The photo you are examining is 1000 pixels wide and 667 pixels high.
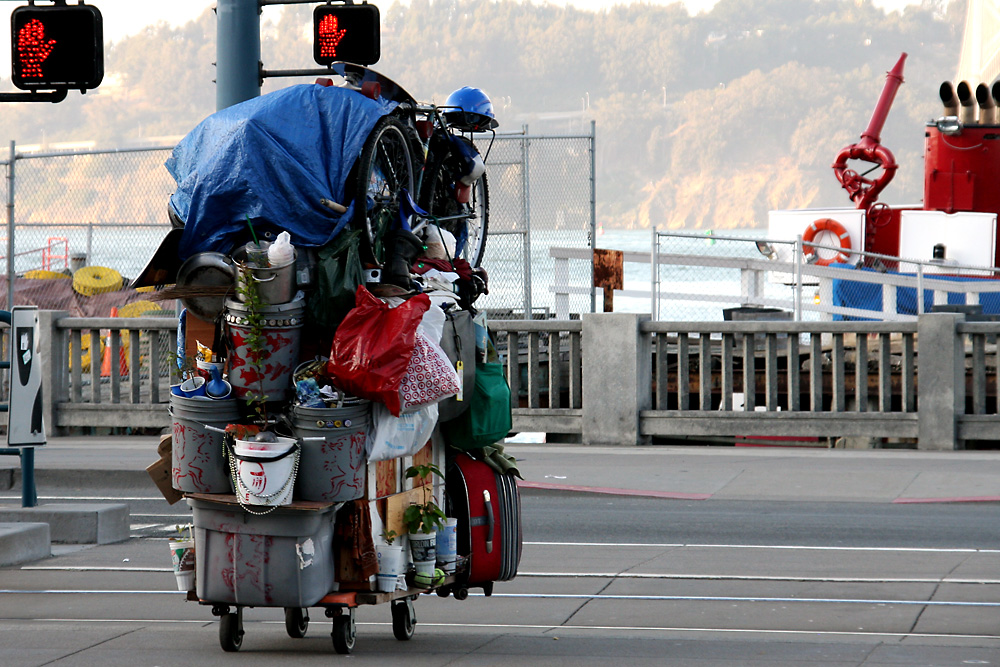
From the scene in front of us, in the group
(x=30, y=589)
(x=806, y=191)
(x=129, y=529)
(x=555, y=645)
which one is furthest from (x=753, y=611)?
(x=806, y=191)

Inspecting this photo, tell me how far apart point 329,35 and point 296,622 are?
20.3 ft

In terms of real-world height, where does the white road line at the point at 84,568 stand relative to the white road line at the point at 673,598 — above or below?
below

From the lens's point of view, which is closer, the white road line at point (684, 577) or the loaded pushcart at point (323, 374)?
the loaded pushcart at point (323, 374)

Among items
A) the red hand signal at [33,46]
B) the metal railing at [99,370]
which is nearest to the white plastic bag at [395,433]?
the red hand signal at [33,46]

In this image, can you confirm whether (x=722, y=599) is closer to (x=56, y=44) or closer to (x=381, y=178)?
(x=381, y=178)

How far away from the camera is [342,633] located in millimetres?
5469

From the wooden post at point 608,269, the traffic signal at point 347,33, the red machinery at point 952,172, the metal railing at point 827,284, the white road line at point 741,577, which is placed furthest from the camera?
the red machinery at point 952,172

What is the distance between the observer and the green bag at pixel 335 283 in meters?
5.37

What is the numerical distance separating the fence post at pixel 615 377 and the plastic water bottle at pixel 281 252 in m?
7.56

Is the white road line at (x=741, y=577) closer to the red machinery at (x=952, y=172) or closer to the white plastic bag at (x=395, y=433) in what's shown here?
the white plastic bag at (x=395, y=433)

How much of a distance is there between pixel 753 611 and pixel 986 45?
63.5 metres

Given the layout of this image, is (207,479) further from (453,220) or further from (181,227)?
(453,220)

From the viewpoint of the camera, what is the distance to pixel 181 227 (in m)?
5.80

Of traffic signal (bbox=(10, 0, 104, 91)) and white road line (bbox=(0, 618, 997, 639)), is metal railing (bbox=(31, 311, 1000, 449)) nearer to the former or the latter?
traffic signal (bbox=(10, 0, 104, 91))
